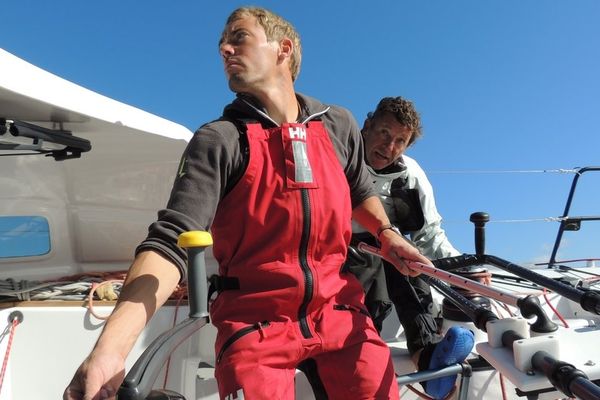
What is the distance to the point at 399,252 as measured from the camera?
169 cm

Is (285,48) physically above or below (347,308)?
above

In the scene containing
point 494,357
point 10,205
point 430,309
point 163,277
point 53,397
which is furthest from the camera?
point 10,205

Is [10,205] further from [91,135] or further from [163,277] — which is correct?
[163,277]

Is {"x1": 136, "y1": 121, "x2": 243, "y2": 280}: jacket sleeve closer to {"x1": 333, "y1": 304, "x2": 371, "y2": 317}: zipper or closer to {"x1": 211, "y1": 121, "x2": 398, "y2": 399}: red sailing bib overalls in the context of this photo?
{"x1": 211, "y1": 121, "x2": 398, "y2": 399}: red sailing bib overalls

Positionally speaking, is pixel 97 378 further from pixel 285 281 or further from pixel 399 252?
pixel 399 252

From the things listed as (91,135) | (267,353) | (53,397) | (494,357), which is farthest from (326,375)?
(91,135)

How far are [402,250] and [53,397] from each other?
1522 mm

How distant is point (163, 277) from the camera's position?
3.57ft

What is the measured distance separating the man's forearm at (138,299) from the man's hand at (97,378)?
3cm

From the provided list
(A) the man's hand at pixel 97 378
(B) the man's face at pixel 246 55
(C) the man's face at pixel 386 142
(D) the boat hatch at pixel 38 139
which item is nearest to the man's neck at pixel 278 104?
(B) the man's face at pixel 246 55

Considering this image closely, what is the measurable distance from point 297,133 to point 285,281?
1.42 ft

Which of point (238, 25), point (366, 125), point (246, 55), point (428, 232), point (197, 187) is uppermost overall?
point (238, 25)

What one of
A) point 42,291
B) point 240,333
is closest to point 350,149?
point 240,333

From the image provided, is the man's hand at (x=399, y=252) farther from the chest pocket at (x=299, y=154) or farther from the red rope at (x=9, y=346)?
the red rope at (x=9, y=346)
